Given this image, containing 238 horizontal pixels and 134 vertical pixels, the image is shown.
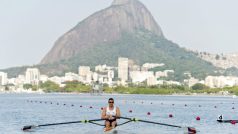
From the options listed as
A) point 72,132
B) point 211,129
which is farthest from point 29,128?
point 211,129

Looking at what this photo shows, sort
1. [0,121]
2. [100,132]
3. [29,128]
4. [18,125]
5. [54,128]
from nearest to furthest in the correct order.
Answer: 1. [100,132]
2. [29,128]
3. [54,128]
4. [18,125]
5. [0,121]

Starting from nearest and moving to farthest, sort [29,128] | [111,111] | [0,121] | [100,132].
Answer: [111,111], [100,132], [29,128], [0,121]

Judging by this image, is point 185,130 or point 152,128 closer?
point 185,130

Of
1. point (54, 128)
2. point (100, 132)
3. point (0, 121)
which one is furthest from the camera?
point (0, 121)

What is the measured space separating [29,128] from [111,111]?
10132 millimetres

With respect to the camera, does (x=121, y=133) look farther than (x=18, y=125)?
No

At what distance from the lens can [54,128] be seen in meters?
62.8

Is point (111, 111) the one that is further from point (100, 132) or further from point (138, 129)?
point (138, 129)

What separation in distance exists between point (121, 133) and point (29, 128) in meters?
10.1

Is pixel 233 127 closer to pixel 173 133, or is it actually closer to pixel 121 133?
pixel 173 133

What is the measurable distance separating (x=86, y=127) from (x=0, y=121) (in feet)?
51.1

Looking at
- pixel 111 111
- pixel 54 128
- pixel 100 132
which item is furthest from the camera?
pixel 54 128

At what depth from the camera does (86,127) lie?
63688 millimetres

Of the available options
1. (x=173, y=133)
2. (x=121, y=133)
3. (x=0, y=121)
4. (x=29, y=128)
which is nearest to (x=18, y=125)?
(x=0, y=121)
